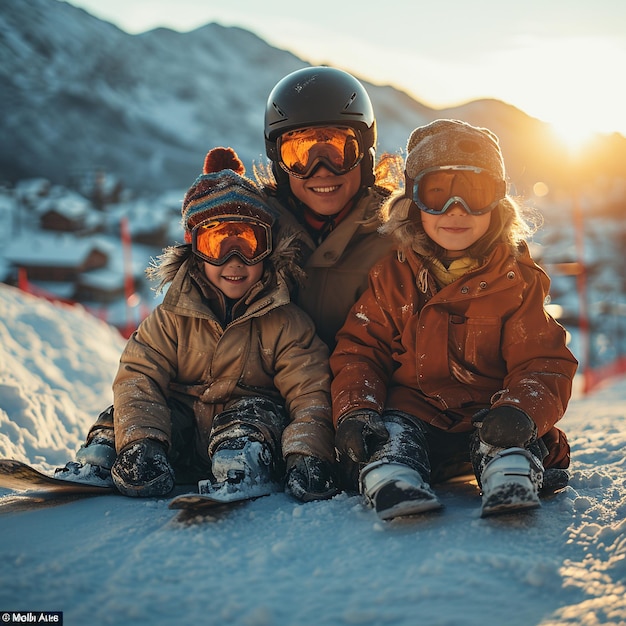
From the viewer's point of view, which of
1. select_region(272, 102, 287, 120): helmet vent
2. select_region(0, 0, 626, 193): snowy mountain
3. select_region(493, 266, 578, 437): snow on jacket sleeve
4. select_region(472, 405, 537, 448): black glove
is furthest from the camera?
select_region(0, 0, 626, 193): snowy mountain

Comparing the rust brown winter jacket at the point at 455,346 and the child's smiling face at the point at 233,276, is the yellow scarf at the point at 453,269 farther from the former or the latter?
the child's smiling face at the point at 233,276

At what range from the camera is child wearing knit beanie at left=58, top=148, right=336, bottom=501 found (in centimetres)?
267

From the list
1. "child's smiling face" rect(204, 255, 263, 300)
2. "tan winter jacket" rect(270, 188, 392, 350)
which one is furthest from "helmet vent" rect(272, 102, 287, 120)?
"child's smiling face" rect(204, 255, 263, 300)

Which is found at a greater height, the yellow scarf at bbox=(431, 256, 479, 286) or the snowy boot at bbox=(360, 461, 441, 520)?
the yellow scarf at bbox=(431, 256, 479, 286)

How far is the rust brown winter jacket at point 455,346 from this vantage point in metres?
2.48

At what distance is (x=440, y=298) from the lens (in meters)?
2.56

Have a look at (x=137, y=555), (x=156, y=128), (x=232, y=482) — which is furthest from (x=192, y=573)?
(x=156, y=128)

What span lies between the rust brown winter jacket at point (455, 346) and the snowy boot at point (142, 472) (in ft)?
2.32

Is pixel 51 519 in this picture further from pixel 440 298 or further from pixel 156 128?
pixel 156 128

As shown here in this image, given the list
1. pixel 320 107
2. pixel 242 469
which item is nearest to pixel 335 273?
pixel 320 107

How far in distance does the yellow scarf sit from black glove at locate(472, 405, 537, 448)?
0.63m

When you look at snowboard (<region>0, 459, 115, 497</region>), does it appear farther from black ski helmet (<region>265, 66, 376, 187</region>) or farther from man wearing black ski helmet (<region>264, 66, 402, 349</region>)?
black ski helmet (<region>265, 66, 376, 187</region>)

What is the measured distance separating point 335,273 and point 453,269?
0.78 m

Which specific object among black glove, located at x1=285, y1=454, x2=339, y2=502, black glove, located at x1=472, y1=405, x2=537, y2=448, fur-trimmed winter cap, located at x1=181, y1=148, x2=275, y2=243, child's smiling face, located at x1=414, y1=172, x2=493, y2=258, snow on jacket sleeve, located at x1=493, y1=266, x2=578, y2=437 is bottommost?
black glove, located at x1=285, y1=454, x2=339, y2=502
